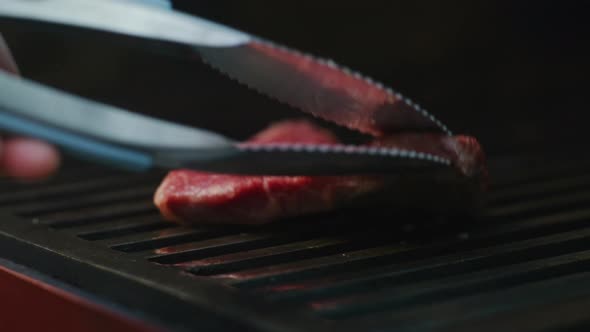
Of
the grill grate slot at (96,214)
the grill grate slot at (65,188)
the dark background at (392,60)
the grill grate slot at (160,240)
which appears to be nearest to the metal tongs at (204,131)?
the grill grate slot at (160,240)

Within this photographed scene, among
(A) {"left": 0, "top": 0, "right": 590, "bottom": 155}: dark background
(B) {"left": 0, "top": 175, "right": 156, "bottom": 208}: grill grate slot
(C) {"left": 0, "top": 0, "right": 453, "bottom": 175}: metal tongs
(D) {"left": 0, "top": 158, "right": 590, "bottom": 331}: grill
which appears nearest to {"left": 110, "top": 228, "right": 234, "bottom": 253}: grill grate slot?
(D) {"left": 0, "top": 158, "right": 590, "bottom": 331}: grill

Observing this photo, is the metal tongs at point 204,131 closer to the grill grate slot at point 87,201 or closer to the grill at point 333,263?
the grill at point 333,263

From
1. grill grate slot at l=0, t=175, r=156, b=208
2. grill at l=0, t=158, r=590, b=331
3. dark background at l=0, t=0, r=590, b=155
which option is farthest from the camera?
dark background at l=0, t=0, r=590, b=155

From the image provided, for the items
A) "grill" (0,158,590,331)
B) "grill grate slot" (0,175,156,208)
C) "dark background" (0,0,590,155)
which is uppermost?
"dark background" (0,0,590,155)

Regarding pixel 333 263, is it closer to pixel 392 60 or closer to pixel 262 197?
pixel 262 197

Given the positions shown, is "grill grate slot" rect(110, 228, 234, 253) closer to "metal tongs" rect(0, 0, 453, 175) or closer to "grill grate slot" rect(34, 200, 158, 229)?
"grill grate slot" rect(34, 200, 158, 229)

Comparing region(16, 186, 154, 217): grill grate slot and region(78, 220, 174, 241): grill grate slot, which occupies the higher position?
region(16, 186, 154, 217): grill grate slot

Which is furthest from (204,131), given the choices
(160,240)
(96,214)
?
(96,214)
